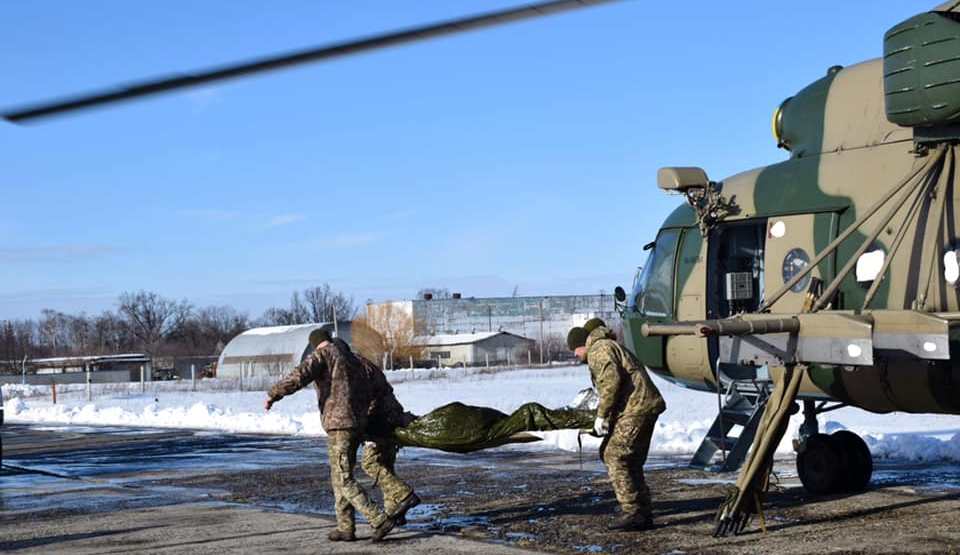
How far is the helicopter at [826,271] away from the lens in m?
9.04

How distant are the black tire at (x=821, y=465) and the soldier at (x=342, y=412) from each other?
430cm

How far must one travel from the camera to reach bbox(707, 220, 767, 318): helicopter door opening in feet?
39.2

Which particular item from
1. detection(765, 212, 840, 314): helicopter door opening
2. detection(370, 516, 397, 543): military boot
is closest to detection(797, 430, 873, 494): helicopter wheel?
detection(765, 212, 840, 314): helicopter door opening

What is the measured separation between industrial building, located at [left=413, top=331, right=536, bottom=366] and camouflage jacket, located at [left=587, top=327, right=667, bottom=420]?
89.0 m

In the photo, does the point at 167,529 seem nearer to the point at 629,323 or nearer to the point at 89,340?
the point at 629,323

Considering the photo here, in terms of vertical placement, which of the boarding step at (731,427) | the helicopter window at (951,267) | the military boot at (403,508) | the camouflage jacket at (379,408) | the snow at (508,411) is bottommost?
the snow at (508,411)

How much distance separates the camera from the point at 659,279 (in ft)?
42.2

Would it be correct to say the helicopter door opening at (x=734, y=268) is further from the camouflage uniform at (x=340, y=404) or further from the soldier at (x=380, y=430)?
the camouflage uniform at (x=340, y=404)

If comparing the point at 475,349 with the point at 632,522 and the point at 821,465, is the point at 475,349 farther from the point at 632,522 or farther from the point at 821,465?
the point at 632,522

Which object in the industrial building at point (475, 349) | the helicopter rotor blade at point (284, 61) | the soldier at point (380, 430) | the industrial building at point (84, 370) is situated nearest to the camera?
the helicopter rotor blade at point (284, 61)

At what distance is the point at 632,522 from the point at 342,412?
2.59m

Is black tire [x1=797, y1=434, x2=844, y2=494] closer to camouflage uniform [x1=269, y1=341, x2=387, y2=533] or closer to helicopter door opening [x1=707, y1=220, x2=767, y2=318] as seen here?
helicopter door opening [x1=707, y1=220, x2=767, y2=318]

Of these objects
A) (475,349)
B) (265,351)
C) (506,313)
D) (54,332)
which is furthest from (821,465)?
(54,332)

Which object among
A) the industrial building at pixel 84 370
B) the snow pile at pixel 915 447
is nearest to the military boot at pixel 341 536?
the snow pile at pixel 915 447
